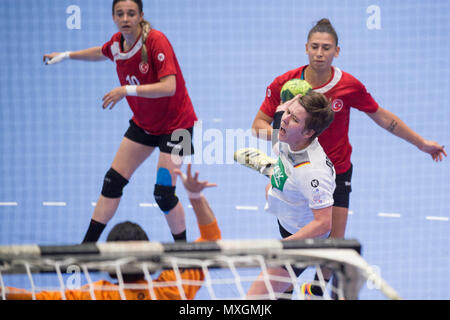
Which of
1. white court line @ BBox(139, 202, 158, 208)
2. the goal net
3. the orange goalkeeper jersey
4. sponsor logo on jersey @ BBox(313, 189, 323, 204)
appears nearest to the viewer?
the goal net

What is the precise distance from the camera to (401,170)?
657 centimetres

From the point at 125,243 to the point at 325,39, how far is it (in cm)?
236

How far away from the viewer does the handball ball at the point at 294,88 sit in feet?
13.6

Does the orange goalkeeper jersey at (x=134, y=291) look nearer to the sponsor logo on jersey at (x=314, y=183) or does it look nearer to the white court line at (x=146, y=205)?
the sponsor logo on jersey at (x=314, y=183)

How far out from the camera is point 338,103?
173 inches

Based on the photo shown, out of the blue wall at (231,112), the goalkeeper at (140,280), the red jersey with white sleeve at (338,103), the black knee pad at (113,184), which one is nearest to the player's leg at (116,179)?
the black knee pad at (113,184)

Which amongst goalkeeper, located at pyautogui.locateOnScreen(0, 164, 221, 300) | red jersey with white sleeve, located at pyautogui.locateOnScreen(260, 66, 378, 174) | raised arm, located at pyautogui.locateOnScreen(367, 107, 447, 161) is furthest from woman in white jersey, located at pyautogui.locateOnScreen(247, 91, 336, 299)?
raised arm, located at pyautogui.locateOnScreen(367, 107, 447, 161)

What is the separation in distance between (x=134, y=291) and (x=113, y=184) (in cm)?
204

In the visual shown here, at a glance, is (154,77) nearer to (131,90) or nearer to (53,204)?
(131,90)

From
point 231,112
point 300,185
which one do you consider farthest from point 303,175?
point 231,112

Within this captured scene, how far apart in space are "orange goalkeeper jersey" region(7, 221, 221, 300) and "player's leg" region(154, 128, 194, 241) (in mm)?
1836

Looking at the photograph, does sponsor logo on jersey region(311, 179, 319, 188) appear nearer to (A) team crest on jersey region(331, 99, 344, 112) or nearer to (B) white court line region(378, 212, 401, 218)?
(A) team crest on jersey region(331, 99, 344, 112)

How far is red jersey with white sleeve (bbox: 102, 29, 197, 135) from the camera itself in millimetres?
4555

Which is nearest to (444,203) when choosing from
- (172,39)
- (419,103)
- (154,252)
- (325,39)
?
(419,103)
